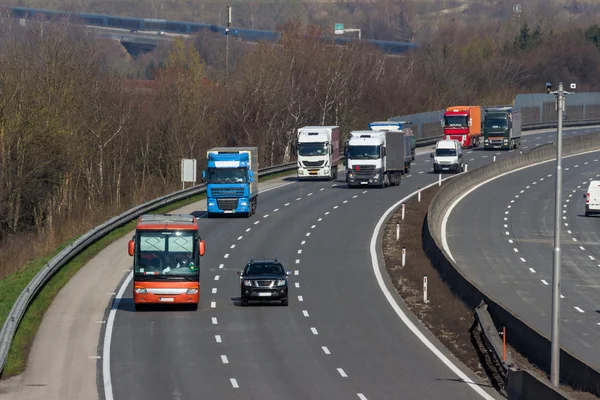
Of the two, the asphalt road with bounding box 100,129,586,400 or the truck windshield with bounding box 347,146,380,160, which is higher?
the truck windshield with bounding box 347,146,380,160

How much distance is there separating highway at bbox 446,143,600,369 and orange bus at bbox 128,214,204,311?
1168cm

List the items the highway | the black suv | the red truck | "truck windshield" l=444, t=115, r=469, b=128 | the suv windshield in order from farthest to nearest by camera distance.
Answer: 1. "truck windshield" l=444, t=115, r=469, b=128
2. the red truck
3. the highway
4. the suv windshield
5. the black suv

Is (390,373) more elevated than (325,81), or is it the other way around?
(325,81)

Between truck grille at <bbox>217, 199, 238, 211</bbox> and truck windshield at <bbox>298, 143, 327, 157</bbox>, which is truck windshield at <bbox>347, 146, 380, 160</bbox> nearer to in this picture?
truck windshield at <bbox>298, 143, 327, 157</bbox>

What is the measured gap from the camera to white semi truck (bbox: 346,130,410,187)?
72.1m

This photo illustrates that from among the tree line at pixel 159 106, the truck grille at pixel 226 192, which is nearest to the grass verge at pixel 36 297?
the tree line at pixel 159 106

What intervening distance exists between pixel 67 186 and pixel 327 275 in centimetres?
3133

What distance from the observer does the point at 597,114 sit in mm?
141375

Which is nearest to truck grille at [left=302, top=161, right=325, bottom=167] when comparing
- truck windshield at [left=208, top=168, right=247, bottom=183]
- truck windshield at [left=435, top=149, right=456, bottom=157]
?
truck windshield at [left=435, top=149, right=456, bottom=157]

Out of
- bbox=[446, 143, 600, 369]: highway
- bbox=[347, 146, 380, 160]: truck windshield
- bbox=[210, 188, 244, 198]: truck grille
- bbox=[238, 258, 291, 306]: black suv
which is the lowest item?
bbox=[446, 143, 600, 369]: highway

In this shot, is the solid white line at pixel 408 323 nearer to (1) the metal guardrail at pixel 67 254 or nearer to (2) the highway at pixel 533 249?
(2) the highway at pixel 533 249

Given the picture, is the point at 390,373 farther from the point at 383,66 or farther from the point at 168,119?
the point at 383,66

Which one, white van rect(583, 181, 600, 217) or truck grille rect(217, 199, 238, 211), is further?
white van rect(583, 181, 600, 217)

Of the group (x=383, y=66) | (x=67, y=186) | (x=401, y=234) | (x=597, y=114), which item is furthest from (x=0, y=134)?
(x=597, y=114)
